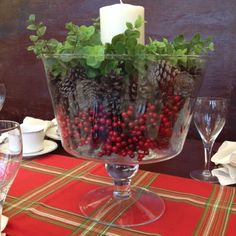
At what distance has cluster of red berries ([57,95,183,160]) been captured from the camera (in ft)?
1.30

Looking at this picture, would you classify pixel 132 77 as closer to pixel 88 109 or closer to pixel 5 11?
pixel 88 109

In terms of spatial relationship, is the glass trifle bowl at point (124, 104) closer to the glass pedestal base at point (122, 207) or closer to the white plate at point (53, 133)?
the glass pedestal base at point (122, 207)

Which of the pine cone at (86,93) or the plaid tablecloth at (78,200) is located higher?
the pine cone at (86,93)

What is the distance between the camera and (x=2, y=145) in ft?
1.21

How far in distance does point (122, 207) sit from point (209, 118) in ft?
0.81

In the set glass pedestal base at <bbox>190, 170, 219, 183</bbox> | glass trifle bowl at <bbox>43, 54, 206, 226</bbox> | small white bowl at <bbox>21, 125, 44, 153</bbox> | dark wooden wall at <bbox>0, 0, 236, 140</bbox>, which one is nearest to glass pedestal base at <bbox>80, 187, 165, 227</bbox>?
glass trifle bowl at <bbox>43, 54, 206, 226</bbox>

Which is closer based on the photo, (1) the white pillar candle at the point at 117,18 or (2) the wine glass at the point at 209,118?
(1) the white pillar candle at the point at 117,18

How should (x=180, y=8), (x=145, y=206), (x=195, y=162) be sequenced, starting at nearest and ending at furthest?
1. (x=145, y=206)
2. (x=195, y=162)
3. (x=180, y=8)

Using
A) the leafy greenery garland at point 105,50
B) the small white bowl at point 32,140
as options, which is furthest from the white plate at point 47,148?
the leafy greenery garland at point 105,50

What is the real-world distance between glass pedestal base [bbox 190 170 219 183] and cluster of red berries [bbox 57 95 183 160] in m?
0.20

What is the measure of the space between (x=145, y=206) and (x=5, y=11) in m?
1.40

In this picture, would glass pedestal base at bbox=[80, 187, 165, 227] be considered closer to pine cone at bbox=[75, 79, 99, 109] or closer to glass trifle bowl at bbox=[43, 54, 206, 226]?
glass trifle bowl at bbox=[43, 54, 206, 226]

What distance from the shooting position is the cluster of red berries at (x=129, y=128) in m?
→ 0.40

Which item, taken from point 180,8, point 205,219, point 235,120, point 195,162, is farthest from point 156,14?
point 205,219
